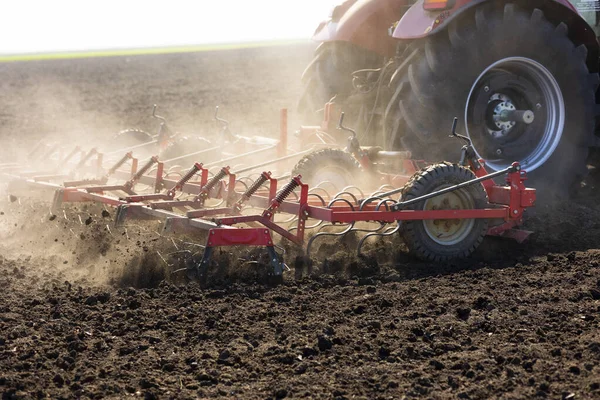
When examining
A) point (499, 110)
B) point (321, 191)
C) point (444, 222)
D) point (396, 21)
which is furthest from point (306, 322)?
point (396, 21)

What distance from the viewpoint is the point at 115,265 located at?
16.2 feet

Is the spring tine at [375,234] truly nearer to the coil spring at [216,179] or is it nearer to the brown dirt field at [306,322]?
the brown dirt field at [306,322]

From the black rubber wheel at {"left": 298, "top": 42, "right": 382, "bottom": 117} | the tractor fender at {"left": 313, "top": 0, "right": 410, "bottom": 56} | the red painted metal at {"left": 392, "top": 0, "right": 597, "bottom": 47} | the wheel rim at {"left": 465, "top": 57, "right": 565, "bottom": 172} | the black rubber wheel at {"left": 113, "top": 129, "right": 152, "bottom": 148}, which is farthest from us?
the black rubber wheel at {"left": 113, "top": 129, "right": 152, "bottom": 148}

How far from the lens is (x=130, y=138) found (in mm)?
8484

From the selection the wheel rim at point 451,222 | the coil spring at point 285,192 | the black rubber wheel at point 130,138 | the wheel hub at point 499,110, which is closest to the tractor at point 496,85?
the wheel hub at point 499,110

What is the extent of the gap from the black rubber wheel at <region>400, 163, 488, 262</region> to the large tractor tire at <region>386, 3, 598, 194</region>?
35.3 inches

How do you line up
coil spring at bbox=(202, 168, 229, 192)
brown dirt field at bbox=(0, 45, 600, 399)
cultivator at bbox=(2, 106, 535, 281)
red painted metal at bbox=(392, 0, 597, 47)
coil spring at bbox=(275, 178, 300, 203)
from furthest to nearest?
red painted metal at bbox=(392, 0, 597, 47) → coil spring at bbox=(202, 168, 229, 192) → coil spring at bbox=(275, 178, 300, 203) → cultivator at bbox=(2, 106, 535, 281) → brown dirt field at bbox=(0, 45, 600, 399)

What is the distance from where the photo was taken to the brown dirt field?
3.19 meters

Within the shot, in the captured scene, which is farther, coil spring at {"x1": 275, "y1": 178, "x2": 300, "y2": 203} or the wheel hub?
the wheel hub

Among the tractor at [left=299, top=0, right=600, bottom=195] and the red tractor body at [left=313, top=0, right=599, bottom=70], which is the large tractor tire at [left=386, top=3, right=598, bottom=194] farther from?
the red tractor body at [left=313, top=0, right=599, bottom=70]

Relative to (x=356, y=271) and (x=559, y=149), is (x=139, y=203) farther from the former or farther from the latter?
(x=559, y=149)

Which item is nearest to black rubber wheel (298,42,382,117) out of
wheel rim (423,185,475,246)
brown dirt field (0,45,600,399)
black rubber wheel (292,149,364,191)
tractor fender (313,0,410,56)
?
tractor fender (313,0,410,56)

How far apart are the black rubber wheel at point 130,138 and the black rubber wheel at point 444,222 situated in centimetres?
414

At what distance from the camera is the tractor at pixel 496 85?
5.91 m
